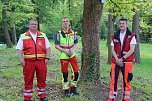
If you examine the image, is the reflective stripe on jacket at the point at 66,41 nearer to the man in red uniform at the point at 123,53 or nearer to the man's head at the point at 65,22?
the man's head at the point at 65,22

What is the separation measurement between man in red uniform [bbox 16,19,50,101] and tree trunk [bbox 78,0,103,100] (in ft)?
5.53

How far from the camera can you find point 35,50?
20.8 feet

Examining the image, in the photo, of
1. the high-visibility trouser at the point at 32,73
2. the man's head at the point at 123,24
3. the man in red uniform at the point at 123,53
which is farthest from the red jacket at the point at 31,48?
the man's head at the point at 123,24

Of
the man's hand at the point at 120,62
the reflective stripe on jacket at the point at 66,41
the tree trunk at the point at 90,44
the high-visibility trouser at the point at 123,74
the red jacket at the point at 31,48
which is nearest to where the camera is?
the red jacket at the point at 31,48

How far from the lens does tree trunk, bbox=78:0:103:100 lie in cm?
782

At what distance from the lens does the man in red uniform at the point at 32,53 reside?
20.8 feet

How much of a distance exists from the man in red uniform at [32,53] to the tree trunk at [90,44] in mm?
1687

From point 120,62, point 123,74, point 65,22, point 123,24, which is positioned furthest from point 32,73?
point 123,24

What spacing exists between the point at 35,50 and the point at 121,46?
2.11 m

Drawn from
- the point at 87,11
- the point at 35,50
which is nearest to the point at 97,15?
the point at 87,11

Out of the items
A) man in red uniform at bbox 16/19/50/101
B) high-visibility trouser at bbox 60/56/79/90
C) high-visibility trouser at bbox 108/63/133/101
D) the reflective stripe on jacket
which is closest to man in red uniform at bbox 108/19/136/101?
high-visibility trouser at bbox 108/63/133/101

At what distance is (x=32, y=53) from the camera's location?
6328 mm

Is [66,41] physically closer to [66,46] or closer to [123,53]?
[66,46]

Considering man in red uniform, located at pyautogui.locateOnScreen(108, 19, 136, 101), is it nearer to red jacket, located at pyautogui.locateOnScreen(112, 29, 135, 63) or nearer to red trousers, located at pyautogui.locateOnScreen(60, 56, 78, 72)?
red jacket, located at pyautogui.locateOnScreen(112, 29, 135, 63)
